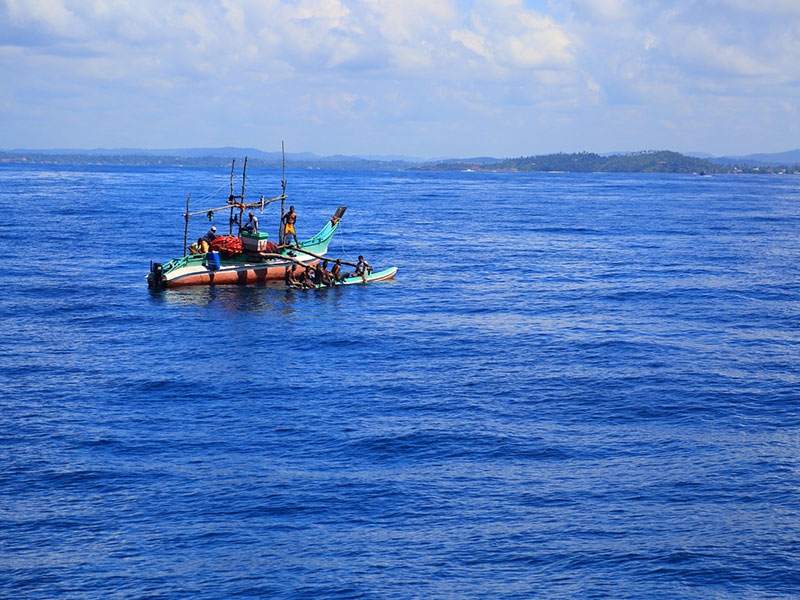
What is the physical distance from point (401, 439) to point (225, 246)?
29.6m

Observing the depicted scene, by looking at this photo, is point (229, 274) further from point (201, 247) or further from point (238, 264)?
point (201, 247)

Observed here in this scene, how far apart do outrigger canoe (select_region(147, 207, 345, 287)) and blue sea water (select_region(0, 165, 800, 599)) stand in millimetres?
1099

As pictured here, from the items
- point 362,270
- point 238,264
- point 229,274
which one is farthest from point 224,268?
point 362,270

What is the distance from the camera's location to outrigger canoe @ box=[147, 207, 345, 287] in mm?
52438

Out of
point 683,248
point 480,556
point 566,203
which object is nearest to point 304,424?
point 480,556

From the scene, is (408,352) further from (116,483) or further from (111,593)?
(111,593)

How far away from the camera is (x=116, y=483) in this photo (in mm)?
23938

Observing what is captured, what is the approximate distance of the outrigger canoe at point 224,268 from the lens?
172ft

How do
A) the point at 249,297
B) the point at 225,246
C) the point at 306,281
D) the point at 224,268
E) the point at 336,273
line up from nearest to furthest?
the point at 249,297 < the point at 225,246 < the point at 224,268 < the point at 306,281 < the point at 336,273

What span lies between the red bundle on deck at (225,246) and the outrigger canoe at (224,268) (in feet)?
1.32

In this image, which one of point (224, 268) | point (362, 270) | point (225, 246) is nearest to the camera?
point (225, 246)

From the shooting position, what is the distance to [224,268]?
5416cm

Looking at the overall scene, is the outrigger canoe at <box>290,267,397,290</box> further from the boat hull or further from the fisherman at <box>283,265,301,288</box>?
the boat hull

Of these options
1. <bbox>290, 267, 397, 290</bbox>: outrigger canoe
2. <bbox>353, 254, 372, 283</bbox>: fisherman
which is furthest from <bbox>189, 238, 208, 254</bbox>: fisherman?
<bbox>353, 254, 372, 283</bbox>: fisherman
